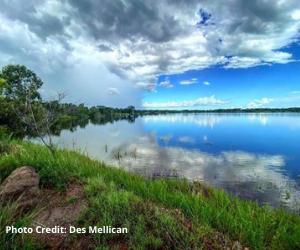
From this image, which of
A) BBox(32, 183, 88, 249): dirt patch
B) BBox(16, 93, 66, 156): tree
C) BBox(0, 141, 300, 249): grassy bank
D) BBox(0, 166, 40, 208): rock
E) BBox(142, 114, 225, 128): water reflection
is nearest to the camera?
BBox(0, 141, 300, 249): grassy bank

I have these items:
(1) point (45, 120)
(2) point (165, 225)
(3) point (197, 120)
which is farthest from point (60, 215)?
(3) point (197, 120)

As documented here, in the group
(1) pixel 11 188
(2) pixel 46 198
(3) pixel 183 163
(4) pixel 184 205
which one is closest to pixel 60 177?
(2) pixel 46 198

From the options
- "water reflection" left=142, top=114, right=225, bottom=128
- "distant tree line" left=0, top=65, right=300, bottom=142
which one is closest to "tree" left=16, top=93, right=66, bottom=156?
"distant tree line" left=0, top=65, right=300, bottom=142

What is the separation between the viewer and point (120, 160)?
15.3 metres

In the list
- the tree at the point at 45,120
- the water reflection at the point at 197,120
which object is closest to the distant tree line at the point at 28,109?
the tree at the point at 45,120

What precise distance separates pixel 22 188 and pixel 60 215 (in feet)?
3.72

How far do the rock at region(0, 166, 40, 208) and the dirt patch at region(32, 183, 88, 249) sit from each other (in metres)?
0.29

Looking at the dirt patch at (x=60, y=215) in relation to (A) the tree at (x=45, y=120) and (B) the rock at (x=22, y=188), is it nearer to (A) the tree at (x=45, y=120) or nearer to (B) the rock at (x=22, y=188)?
(B) the rock at (x=22, y=188)

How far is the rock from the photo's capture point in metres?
4.38

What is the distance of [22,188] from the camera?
14.9ft

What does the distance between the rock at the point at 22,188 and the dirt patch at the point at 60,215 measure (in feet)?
0.96

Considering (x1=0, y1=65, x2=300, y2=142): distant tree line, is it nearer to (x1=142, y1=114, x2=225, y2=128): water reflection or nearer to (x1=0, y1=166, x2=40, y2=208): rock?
(x1=0, y1=166, x2=40, y2=208): rock

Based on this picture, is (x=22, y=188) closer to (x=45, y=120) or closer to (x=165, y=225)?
(x=165, y=225)

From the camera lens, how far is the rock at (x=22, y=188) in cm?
438
